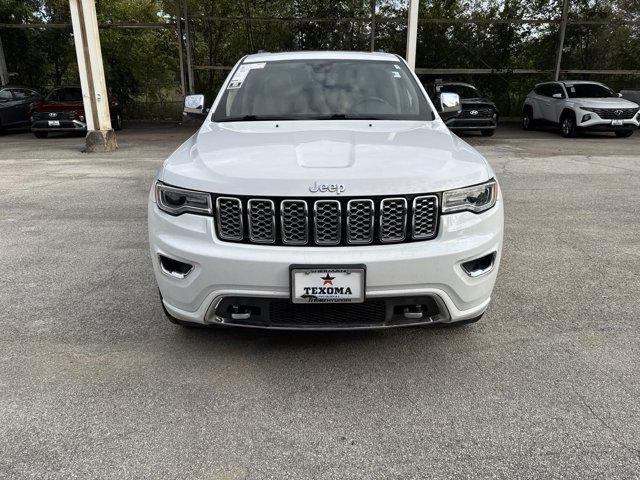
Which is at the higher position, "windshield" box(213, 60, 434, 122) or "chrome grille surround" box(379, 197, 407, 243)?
"windshield" box(213, 60, 434, 122)

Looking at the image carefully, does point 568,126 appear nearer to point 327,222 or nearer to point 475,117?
point 475,117

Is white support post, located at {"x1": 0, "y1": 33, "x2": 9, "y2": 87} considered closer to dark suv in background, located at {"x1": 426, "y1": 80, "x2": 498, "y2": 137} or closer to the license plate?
dark suv in background, located at {"x1": 426, "y1": 80, "x2": 498, "y2": 137}

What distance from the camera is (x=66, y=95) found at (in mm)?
16281

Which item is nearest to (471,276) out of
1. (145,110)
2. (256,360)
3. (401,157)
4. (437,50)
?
(401,157)

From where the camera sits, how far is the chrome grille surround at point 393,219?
2.54m

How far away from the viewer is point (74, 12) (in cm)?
1136

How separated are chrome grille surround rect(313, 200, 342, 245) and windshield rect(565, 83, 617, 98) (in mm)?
15337

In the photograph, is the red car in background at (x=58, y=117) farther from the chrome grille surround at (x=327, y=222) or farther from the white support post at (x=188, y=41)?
the chrome grille surround at (x=327, y=222)

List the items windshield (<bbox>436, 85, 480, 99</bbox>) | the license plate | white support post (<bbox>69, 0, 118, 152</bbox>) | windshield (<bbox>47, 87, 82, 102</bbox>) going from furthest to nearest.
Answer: windshield (<bbox>47, 87, 82, 102</bbox>) → windshield (<bbox>436, 85, 480, 99</bbox>) → white support post (<bbox>69, 0, 118, 152</bbox>) → the license plate

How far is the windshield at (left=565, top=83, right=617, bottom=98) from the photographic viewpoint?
15.3m

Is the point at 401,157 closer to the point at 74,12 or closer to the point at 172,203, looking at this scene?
the point at 172,203

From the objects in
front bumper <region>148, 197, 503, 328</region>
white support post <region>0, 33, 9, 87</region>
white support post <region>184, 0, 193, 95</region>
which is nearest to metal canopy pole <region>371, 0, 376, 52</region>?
white support post <region>184, 0, 193, 95</region>

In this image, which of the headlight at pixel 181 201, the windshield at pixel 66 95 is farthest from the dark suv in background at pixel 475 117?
the headlight at pixel 181 201

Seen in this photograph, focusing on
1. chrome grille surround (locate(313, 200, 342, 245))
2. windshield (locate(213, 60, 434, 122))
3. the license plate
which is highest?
windshield (locate(213, 60, 434, 122))
